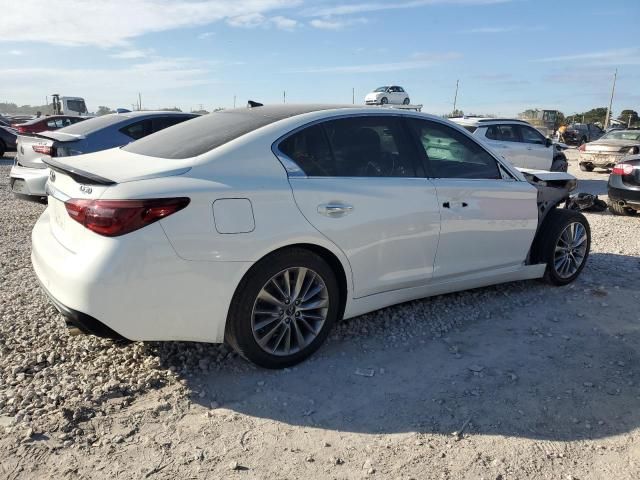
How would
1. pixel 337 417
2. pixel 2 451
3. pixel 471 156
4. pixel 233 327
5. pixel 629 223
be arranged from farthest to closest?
pixel 629 223 < pixel 471 156 < pixel 233 327 < pixel 337 417 < pixel 2 451

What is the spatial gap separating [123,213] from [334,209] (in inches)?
49.9

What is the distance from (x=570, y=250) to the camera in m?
5.21

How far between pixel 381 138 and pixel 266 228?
1293 mm

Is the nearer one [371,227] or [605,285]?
[371,227]

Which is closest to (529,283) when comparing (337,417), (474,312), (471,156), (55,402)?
(474,312)

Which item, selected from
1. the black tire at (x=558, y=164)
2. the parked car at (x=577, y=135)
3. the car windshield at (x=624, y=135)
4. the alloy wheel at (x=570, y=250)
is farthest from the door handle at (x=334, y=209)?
the parked car at (x=577, y=135)

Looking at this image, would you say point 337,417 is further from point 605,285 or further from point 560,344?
point 605,285

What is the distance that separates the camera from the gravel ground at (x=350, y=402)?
8.61ft

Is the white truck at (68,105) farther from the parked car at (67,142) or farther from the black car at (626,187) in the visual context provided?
the black car at (626,187)

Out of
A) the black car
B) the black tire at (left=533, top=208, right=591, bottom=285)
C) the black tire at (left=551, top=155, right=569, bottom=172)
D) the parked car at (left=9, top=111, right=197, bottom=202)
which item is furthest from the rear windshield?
the black tire at (left=551, top=155, right=569, bottom=172)

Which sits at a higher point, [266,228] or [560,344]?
[266,228]

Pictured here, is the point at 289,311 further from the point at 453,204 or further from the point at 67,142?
the point at 67,142

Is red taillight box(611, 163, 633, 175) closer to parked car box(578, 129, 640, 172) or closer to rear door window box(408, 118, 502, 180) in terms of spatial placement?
rear door window box(408, 118, 502, 180)

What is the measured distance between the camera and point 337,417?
9.83 feet
